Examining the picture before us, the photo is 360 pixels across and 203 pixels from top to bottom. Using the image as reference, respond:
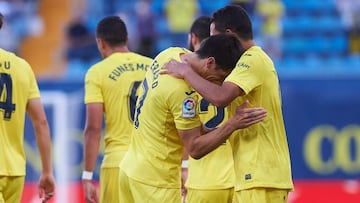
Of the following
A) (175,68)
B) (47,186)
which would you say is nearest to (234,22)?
(175,68)

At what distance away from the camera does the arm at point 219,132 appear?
6.40 meters

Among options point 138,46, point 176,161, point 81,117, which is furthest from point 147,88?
point 138,46

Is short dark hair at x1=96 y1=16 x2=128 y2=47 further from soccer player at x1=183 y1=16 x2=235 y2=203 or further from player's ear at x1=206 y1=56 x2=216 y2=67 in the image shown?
player's ear at x1=206 y1=56 x2=216 y2=67

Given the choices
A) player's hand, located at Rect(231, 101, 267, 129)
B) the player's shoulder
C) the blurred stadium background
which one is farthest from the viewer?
the blurred stadium background

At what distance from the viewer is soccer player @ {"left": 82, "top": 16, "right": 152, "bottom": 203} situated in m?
8.45

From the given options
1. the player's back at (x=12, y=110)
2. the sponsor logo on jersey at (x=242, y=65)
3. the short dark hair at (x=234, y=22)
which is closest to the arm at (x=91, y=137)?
the player's back at (x=12, y=110)

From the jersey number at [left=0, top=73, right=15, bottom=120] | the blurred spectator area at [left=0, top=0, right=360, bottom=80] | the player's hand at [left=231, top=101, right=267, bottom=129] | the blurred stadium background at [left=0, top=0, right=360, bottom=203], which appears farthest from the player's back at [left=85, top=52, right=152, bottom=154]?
the blurred spectator area at [left=0, top=0, right=360, bottom=80]

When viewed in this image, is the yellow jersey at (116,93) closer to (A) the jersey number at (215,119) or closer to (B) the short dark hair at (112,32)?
(B) the short dark hair at (112,32)

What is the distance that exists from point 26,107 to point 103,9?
11924mm

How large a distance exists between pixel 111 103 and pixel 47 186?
0.97 metres

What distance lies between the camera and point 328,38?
18.8 metres

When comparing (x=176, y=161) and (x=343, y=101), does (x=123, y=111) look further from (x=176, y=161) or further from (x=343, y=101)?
(x=343, y=101)

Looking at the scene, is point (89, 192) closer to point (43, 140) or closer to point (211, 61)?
point (43, 140)

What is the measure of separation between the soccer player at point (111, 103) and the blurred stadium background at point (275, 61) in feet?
15.8
